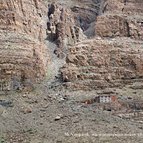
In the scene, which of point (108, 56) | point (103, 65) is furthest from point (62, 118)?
point (108, 56)

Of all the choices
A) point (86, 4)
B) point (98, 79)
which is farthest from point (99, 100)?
point (86, 4)

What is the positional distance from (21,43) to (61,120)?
18116 millimetres

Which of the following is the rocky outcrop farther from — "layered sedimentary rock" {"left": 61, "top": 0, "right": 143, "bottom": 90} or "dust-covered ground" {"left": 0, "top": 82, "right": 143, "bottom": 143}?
"dust-covered ground" {"left": 0, "top": 82, "right": 143, "bottom": 143}

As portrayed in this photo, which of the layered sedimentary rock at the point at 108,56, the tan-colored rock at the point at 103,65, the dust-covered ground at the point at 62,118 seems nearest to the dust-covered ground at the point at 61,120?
the dust-covered ground at the point at 62,118

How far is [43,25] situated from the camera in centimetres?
6494

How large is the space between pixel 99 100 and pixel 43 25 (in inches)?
842

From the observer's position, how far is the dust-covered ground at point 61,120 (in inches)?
1336

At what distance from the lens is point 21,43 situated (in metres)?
55.2

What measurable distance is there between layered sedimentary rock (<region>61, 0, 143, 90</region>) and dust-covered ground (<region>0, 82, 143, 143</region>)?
8.67 ft

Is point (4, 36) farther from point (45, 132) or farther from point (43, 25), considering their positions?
point (45, 132)

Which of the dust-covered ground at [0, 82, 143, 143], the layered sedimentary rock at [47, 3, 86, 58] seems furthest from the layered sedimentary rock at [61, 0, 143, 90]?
the layered sedimentary rock at [47, 3, 86, 58]

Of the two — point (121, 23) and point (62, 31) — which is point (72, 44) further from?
point (121, 23)

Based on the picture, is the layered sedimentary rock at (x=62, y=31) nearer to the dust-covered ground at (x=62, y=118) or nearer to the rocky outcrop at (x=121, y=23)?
the rocky outcrop at (x=121, y=23)

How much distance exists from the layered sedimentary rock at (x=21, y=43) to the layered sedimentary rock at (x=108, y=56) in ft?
11.1
